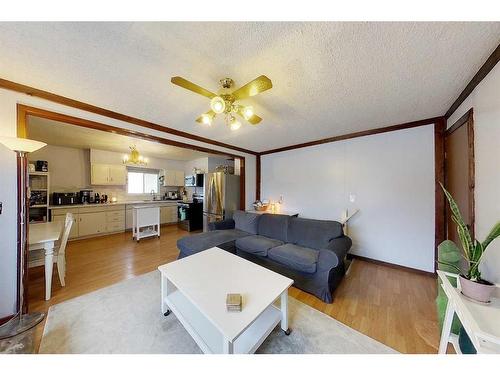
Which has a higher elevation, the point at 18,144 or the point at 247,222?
the point at 18,144

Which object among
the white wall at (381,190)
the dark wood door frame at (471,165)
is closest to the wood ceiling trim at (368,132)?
the white wall at (381,190)

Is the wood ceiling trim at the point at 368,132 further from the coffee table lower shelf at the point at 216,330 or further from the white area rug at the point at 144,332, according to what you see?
the coffee table lower shelf at the point at 216,330

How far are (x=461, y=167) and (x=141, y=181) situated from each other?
6.90m

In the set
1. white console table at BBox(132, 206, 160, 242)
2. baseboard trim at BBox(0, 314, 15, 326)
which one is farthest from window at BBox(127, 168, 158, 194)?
baseboard trim at BBox(0, 314, 15, 326)

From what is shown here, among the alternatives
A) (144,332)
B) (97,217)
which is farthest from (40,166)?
(144,332)

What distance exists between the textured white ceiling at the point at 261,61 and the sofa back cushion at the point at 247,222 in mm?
1923

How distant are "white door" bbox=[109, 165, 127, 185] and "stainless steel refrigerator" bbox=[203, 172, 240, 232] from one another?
2.49 meters

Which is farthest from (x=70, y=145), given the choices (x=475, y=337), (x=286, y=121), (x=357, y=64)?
(x=475, y=337)

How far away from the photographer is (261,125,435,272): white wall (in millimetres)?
2488

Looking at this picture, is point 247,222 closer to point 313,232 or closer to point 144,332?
point 313,232

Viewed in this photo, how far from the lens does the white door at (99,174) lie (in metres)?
4.34

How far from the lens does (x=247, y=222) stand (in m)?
3.22
